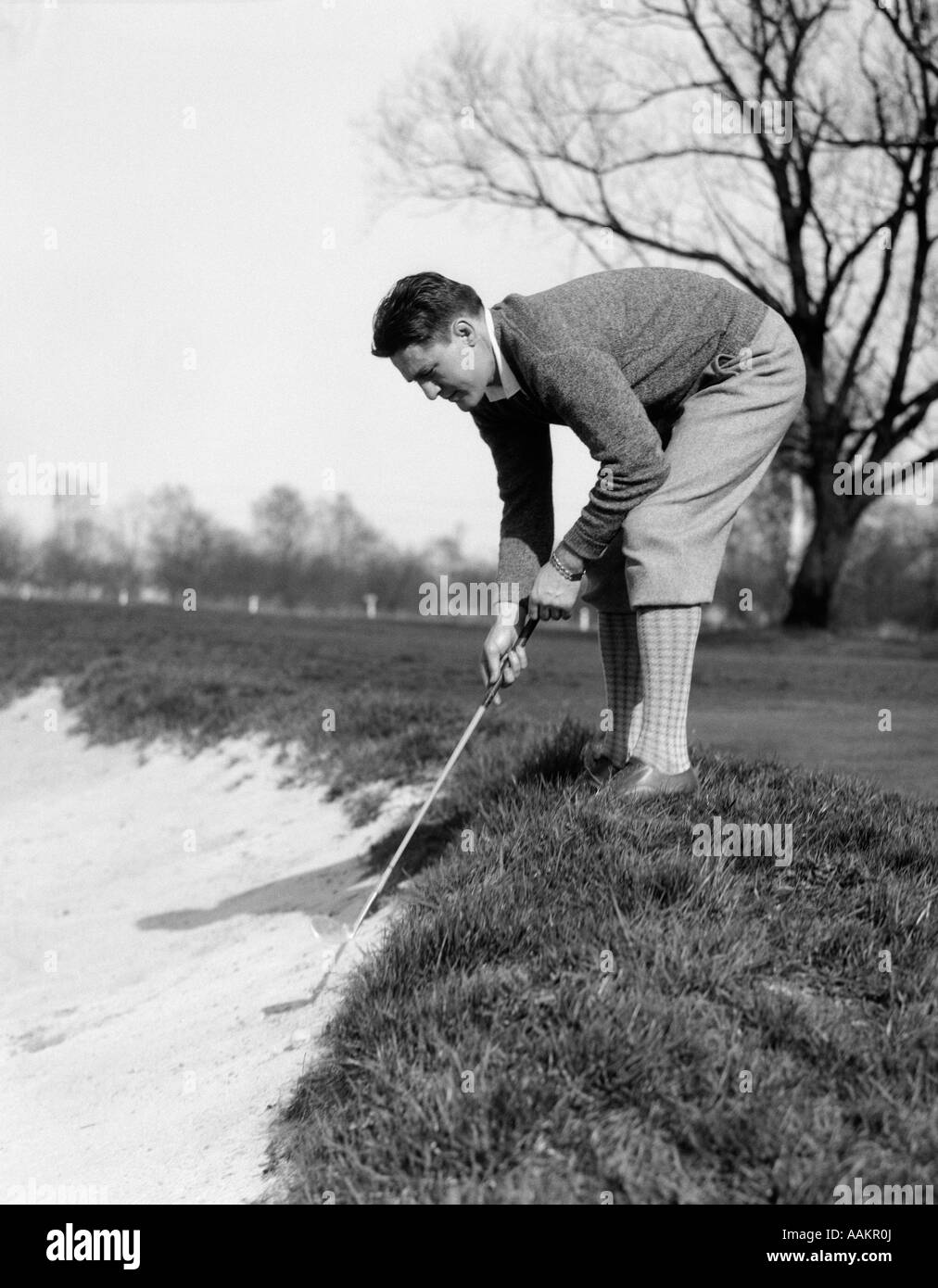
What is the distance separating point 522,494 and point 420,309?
37.9 inches

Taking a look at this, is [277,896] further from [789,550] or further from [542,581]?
[789,550]

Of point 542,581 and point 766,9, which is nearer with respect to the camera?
point 542,581

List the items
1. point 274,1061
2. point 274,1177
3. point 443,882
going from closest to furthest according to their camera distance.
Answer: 1. point 274,1177
2. point 274,1061
3. point 443,882

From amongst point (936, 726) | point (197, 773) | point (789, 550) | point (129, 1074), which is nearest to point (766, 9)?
point (936, 726)

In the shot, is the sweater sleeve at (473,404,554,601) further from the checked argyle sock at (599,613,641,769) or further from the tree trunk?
the tree trunk

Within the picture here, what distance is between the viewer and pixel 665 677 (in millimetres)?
4180

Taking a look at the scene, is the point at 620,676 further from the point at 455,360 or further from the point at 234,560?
the point at 234,560

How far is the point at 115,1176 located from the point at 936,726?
22.1 ft

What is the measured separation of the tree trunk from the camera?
834 inches

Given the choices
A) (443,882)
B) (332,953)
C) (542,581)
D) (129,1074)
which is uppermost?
(542,581)

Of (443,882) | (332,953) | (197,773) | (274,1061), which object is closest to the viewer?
(274,1061)

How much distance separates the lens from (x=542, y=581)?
4.09m

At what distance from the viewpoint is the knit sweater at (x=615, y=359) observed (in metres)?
3.81

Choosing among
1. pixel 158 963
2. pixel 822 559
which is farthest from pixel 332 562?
pixel 158 963
